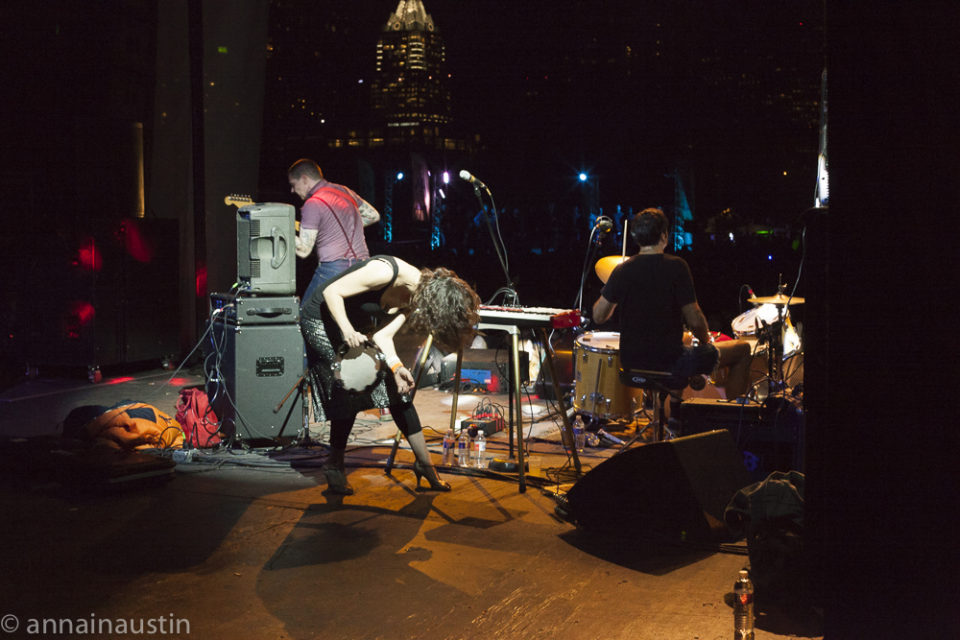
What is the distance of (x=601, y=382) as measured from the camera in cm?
629

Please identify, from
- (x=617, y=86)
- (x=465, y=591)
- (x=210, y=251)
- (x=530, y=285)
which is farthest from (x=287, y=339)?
(x=617, y=86)

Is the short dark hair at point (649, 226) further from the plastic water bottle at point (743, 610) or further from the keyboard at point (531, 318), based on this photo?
the plastic water bottle at point (743, 610)

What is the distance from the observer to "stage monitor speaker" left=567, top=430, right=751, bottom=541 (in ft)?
12.6

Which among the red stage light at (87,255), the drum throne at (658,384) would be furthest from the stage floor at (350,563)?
the red stage light at (87,255)

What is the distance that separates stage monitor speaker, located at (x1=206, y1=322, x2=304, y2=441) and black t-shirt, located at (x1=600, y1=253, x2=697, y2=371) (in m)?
2.45

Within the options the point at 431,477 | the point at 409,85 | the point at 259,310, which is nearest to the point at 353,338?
Result: the point at 431,477

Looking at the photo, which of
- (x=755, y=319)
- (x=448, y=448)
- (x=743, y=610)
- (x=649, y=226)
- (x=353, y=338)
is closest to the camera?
(x=743, y=610)

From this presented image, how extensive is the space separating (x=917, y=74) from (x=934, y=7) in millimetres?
138

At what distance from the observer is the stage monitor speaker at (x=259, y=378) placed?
5820 mm

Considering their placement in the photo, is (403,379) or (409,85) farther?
(409,85)

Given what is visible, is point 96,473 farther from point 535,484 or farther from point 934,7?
point 934,7

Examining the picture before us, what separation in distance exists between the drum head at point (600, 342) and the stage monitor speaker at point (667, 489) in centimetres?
211

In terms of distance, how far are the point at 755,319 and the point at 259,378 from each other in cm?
412

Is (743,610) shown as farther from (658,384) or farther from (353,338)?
(353,338)
